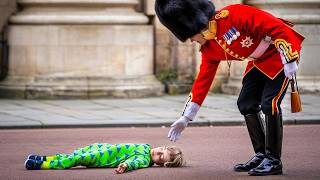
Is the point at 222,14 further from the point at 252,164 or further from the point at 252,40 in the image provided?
the point at 252,164

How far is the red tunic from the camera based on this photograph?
712 cm

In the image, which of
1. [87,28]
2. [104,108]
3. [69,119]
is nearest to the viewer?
[69,119]

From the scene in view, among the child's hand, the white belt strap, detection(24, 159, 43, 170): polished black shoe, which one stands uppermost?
the white belt strap

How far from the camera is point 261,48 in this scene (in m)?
7.34

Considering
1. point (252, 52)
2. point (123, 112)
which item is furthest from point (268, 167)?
point (123, 112)

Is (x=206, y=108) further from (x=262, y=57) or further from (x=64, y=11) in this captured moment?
(x=262, y=57)

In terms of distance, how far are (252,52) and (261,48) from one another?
8 centimetres

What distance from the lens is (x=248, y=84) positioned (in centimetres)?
761

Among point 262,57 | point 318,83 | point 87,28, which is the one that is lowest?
point 318,83

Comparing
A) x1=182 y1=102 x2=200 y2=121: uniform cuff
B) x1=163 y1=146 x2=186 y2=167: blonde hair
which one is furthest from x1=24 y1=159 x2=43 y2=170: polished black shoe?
x1=182 y1=102 x2=200 y2=121: uniform cuff

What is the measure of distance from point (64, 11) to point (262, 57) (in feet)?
28.3

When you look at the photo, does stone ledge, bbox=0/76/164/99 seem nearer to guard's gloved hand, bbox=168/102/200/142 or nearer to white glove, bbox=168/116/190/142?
guard's gloved hand, bbox=168/102/200/142

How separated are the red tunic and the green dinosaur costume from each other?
831 millimetres

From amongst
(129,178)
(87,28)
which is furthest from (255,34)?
(87,28)
